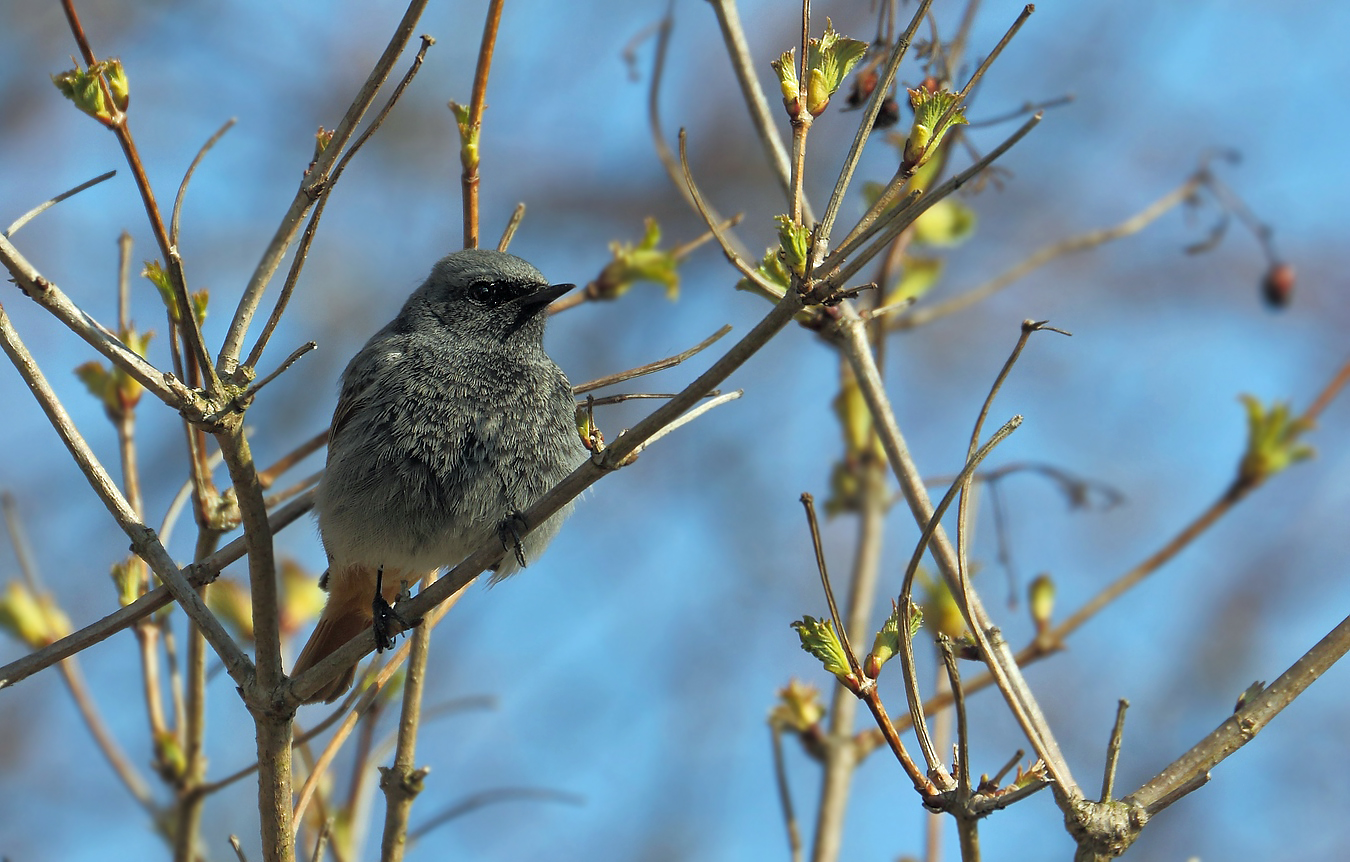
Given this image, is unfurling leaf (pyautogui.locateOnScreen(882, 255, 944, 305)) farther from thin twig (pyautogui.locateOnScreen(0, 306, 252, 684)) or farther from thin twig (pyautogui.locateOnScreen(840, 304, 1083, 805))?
thin twig (pyautogui.locateOnScreen(0, 306, 252, 684))

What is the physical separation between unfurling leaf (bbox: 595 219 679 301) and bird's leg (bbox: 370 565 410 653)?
4.01 feet

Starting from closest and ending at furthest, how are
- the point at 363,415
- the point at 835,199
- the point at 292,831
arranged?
1. the point at 835,199
2. the point at 292,831
3. the point at 363,415

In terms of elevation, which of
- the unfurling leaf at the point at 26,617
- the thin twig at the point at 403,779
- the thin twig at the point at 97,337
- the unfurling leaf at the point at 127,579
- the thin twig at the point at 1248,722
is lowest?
the thin twig at the point at 1248,722

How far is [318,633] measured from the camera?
4734 millimetres

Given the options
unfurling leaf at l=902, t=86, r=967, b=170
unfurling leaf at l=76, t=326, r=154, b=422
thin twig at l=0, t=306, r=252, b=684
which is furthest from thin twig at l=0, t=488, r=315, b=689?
unfurling leaf at l=902, t=86, r=967, b=170

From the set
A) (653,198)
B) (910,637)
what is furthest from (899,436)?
(653,198)

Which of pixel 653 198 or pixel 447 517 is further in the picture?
pixel 653 198

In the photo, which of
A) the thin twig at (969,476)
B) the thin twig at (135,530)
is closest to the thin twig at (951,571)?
the thin twig at (969,476)

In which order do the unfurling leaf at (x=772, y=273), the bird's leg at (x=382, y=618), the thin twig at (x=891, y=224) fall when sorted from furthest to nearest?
the bird's leg at (x=382, y=618) → the unfurling leaf at (x=772, y=273) → the thin twig at (x=891, y=224)

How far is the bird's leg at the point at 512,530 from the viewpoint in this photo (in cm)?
280

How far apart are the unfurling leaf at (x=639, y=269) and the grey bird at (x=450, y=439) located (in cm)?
34

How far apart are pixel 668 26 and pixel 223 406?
2.34m

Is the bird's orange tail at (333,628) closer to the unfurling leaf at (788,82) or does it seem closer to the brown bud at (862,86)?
the brown bud at (862,86)

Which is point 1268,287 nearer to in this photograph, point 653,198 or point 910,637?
point 910,637
